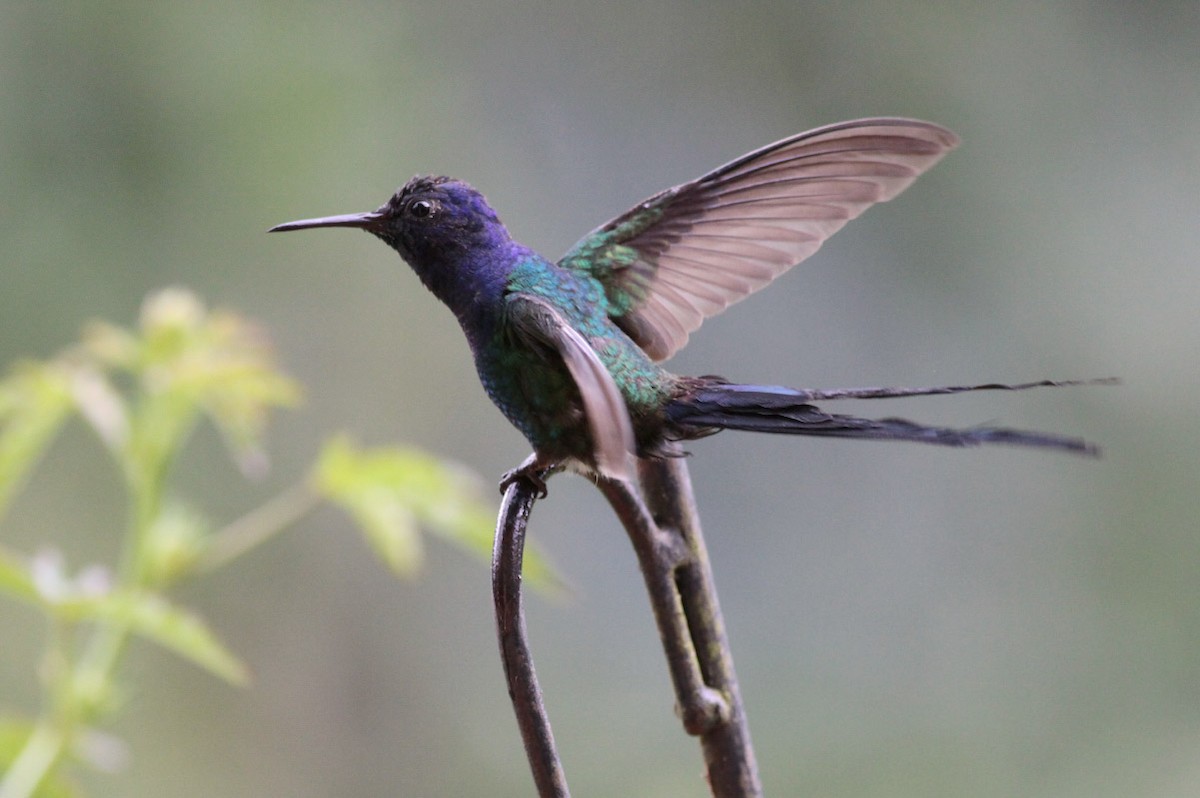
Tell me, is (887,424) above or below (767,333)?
below

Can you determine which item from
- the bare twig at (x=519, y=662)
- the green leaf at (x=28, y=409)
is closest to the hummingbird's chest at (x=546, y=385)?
the bare twig at (x=519, y=662)

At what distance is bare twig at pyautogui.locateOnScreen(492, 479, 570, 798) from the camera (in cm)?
44

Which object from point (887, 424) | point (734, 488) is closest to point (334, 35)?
point (734, 488)

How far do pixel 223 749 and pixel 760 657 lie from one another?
88 cm

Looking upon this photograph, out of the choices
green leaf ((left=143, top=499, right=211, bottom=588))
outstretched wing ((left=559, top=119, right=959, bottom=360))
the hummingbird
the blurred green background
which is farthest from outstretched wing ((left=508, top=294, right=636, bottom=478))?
the blurred green background

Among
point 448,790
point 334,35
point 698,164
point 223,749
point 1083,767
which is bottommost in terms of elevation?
point 1083,767

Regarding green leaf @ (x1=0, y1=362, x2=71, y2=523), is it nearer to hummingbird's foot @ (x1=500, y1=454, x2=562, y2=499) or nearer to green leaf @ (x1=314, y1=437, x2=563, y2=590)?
green leaf @ (x1=314, y1=437, x2=563, y2=590)

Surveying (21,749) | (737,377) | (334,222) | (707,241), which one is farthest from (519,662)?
(737,377)

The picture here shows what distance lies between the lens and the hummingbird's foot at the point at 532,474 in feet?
1.83

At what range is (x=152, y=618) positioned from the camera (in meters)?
0.72

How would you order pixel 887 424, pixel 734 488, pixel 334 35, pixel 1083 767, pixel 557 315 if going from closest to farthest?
pixel 887 424, pixel 557 315, pixel 1083 767, pixel 734 488, pixel 334 35

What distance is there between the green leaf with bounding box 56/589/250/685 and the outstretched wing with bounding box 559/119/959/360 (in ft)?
1.06

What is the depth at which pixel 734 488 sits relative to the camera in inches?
77.0

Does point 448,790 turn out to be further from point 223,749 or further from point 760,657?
point 760,657
